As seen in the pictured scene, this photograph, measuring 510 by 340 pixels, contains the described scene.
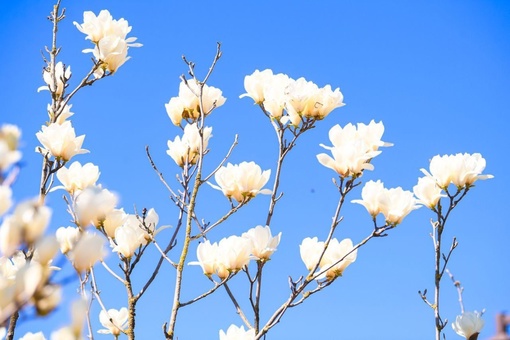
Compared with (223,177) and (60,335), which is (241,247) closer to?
(223,177)

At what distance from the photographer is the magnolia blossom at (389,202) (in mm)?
1878

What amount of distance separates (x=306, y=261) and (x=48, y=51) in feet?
4.02

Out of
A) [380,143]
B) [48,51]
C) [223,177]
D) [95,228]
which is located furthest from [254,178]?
[48,51]

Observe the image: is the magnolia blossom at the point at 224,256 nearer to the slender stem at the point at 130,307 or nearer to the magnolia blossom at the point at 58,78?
the slender stem at the point at 130,307

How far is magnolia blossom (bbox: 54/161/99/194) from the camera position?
2072mm

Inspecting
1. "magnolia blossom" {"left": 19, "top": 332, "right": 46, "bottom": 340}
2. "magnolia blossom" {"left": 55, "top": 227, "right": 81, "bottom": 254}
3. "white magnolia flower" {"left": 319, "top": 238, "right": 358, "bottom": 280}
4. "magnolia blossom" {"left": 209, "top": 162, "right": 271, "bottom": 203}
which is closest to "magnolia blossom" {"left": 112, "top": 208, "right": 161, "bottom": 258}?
"magnolia blossom" {"left": 55, "top": 227, "right": 81, "bottom": 254}

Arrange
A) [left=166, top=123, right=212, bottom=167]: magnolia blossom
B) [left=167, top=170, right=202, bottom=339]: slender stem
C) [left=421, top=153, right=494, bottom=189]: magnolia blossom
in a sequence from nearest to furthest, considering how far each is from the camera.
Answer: [left=167, top=170, right=202, bottom=339]: slender stem < [left=166, top=123, right=212, bottom=167]: magnolia blossom < [left=421, top=153, right=494, bottom=189]: magnolia blossom

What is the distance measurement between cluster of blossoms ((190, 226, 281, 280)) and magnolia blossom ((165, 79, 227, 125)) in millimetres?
518

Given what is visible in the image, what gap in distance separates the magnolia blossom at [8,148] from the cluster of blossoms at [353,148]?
43.4 inches

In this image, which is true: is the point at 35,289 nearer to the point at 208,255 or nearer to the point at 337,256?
the point at 208,255

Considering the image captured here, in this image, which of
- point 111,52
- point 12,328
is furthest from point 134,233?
point 111,52

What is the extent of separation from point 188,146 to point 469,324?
1.09 metres

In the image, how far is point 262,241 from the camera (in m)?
1.85

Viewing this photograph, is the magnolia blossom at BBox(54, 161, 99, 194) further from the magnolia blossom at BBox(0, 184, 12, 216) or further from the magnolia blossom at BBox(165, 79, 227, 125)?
the magnolia blossom at BBox(0, 184, 12, 216)
